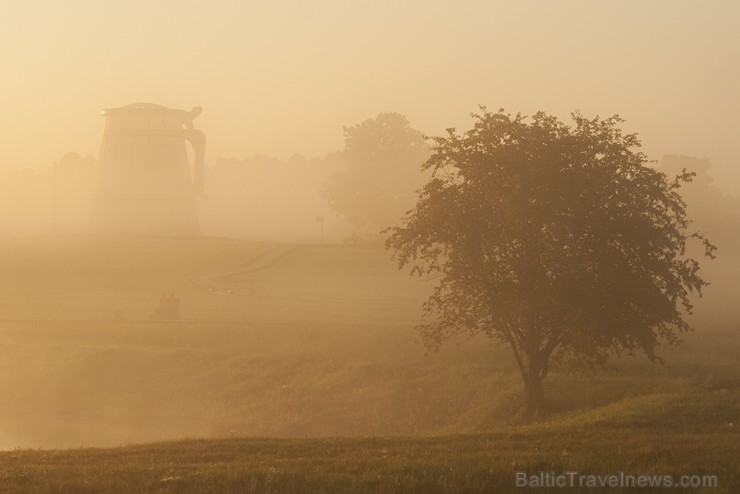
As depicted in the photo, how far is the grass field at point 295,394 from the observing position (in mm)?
14891

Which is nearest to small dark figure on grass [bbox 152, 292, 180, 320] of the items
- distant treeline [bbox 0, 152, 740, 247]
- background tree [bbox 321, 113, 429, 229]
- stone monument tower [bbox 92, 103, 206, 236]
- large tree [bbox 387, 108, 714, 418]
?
large tree [bbox 387, 108, 714, 418]

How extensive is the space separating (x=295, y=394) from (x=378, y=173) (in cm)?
8073

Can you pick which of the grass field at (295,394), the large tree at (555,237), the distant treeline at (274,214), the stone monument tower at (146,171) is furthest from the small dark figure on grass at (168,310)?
the distant treeline at (274,214)

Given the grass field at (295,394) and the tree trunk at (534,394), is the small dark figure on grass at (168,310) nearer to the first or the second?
the grass field at (295,394)

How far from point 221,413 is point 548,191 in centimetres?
1430

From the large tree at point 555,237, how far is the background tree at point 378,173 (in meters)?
79.9

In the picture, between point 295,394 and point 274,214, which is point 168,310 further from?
point 274,214

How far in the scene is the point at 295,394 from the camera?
34688mm

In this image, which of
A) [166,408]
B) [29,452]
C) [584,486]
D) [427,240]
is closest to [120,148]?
[166,408]

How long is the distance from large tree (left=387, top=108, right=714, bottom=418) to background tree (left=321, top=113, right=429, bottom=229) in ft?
262

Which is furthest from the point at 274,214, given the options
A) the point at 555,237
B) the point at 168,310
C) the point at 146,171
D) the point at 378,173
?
the point at 555,237

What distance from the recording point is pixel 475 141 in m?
26.9

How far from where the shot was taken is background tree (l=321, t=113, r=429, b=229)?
111000 mm

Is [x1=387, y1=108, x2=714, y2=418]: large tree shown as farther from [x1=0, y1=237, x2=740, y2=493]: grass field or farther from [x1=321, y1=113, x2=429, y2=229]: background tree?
[x1=321, y1=113, x2=429, y2=229]: background tree
